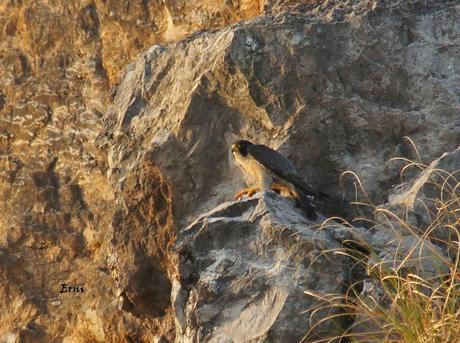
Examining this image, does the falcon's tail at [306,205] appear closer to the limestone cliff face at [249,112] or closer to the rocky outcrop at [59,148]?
the limestone cliff face at [249,112]

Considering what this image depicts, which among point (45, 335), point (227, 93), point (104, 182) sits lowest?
point (45, 335)

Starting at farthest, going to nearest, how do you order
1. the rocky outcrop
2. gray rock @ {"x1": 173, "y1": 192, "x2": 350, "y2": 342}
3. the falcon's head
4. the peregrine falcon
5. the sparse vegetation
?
the rocky outcrop < the falcon's head < the peregrine falcon < gray rock @ {"x1": 173, "y1": 192, "x2": 350, "y2": 342} < the sparse vegetation

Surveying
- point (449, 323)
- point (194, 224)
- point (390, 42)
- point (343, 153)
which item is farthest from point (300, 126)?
point (449, 323)

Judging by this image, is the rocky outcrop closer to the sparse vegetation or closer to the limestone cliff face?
the limestone cliff face

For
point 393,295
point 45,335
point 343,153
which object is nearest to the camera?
point 393,295

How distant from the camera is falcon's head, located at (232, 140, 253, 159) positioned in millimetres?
6512

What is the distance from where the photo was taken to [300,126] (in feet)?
21.9

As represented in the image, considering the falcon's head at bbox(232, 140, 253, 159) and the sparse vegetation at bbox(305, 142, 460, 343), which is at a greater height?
the falcon's head at bbox(232, 140, 253, 159)

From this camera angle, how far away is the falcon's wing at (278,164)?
625cm

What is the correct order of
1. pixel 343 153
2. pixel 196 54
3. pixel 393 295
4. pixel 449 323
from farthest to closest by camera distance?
pixel 196 54
pixel 343 153
pixel 393 295
pixel 449 323

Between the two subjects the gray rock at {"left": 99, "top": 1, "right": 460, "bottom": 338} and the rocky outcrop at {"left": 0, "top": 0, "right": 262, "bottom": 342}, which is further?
the rocky outcrop at {"left": 0, "top": 0, "right": 262, "bottom": 342}

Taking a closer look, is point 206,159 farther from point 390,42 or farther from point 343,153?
point 390,42

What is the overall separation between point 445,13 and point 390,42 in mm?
388

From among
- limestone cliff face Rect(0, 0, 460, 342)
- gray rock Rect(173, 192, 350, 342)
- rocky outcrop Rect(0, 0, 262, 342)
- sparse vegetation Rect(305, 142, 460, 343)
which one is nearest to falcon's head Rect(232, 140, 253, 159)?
limestone cliff face Rect(0, 0, 460, 342)
